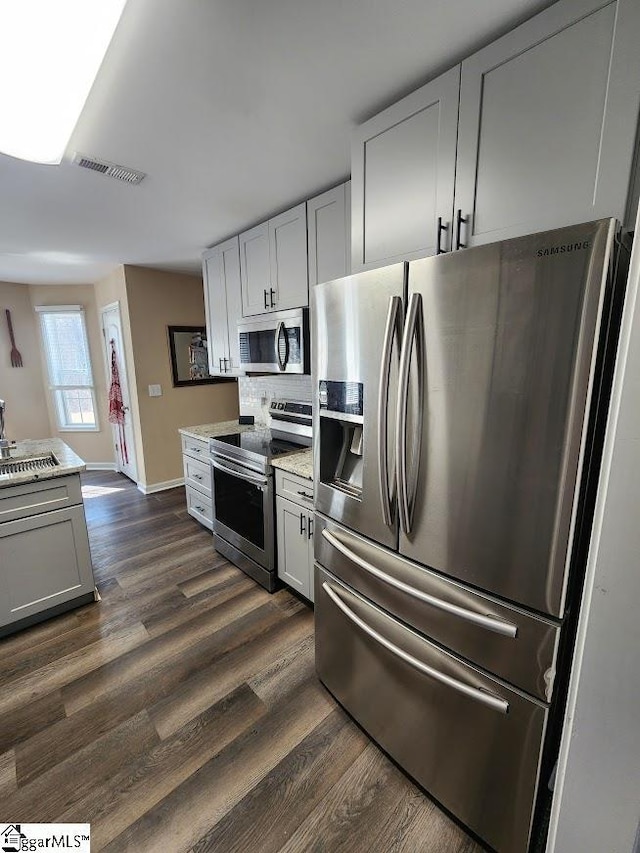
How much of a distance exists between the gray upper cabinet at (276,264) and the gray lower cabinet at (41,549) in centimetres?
172

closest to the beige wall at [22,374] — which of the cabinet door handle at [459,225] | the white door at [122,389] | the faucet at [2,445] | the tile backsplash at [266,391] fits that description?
the white door at [122,389]

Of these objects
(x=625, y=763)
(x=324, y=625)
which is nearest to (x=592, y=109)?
(x=625, y=763)

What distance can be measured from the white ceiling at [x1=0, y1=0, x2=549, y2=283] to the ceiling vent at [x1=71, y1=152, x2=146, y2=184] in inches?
1.9

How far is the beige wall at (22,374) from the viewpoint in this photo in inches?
183

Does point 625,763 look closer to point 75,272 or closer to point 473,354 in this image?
point 473,354

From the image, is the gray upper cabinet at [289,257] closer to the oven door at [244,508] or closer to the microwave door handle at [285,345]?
the microwave door handle at [285,345]

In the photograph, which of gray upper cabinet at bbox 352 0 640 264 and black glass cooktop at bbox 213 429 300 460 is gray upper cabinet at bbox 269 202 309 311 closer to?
gray upper cabinet at bbox 352 0 640 264

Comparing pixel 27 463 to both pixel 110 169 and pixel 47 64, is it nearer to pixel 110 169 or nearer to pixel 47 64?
pixel 110 169

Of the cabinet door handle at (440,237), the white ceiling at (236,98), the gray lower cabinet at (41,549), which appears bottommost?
the gray lower cabinet at (41,549)

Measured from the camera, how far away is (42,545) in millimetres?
2111

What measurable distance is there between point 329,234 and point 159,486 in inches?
140

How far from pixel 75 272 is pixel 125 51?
3835 millimetres

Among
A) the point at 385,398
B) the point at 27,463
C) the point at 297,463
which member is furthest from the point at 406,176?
the point at 27,463

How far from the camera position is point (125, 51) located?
1175 millimetres
